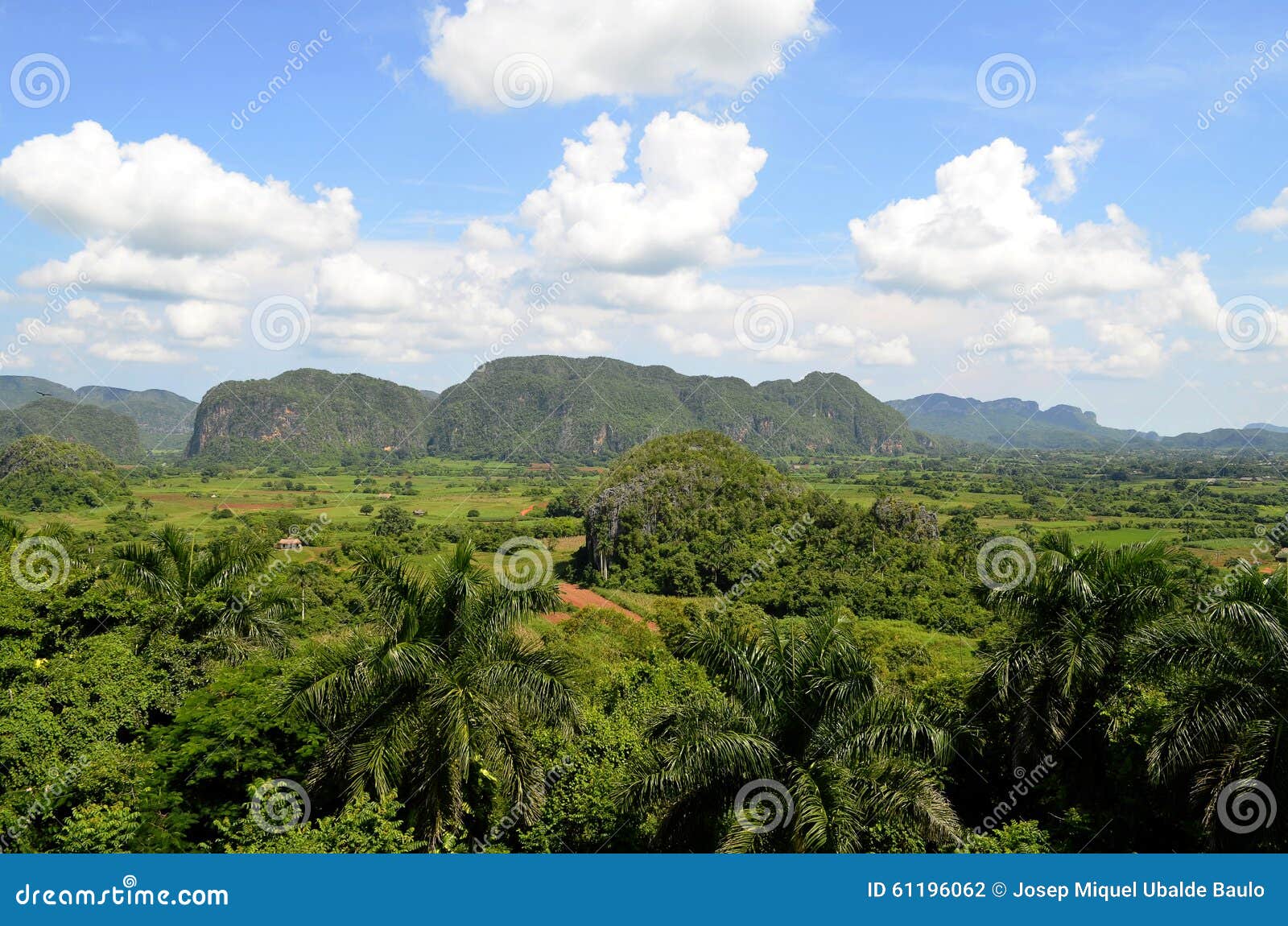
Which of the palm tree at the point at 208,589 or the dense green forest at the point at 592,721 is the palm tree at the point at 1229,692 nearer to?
the dense green forest at the point at 592,721

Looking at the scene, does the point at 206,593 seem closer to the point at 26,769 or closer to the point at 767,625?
the point at 26,769

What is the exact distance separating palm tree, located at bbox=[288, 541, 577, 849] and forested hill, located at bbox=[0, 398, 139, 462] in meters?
170

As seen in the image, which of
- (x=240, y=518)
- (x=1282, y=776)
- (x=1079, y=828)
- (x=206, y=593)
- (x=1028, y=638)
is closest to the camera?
(x=1282, y=776)

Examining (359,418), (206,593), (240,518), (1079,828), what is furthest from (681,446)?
(359,418)

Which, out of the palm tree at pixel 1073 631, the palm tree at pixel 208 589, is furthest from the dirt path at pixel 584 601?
the palm tree at pixel 1073 631

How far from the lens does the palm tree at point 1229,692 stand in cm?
729

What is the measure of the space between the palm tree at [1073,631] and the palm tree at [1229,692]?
0.73m

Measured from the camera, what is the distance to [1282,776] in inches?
281

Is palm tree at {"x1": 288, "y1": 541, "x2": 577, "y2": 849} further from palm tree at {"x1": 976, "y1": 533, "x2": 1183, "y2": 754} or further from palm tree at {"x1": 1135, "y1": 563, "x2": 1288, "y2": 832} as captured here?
palm tree at {"x1": 1135, "y1": 563, "x2": 1288, "y2": 832}

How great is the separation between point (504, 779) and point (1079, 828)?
627 centimetres

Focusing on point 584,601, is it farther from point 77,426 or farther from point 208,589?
point 77,426

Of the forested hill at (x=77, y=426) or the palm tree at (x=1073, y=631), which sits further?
the forested hill at (x=77, y=426)

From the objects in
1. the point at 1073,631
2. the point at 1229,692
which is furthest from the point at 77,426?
the point at 1229,692

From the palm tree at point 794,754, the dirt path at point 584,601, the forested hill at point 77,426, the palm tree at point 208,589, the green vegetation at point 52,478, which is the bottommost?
the dirt path at point 584,601
